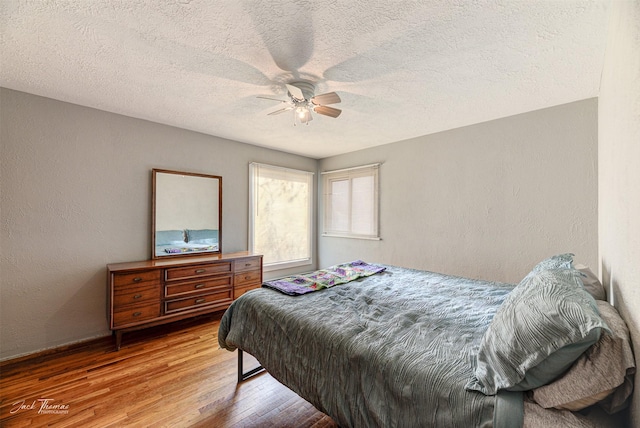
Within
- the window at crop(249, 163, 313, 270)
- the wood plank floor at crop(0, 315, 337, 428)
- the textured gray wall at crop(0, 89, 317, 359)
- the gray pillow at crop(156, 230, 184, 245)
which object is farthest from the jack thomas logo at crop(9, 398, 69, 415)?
the window at crop(249, 163, 313, 270)

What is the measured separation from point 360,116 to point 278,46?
4.62 feet

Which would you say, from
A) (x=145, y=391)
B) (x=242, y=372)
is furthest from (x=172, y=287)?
(x=242, y=372)

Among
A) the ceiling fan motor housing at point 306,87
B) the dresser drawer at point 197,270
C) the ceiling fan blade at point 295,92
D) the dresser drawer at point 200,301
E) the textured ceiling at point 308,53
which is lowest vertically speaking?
the dresser drawer at point 200,301

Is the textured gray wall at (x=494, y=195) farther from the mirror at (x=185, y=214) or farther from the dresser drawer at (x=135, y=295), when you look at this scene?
the dresser drawer at (x=135, y=295)

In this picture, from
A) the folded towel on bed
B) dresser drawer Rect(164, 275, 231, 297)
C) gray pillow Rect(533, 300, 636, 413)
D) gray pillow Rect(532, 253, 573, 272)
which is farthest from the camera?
dresser drawer Rect(164, 275, 231, 297)

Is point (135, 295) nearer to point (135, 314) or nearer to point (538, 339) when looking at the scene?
point (135, 314)

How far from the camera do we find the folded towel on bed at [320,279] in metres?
2.14

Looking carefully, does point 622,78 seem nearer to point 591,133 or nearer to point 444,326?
point 444,326

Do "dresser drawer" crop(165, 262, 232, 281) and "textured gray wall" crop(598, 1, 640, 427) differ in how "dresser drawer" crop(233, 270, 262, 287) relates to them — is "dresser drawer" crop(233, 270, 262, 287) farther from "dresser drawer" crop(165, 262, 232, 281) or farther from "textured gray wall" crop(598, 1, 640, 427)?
"textured gray wall" crop(598, 1, 640, 427)

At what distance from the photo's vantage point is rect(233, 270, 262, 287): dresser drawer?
3.37 metres

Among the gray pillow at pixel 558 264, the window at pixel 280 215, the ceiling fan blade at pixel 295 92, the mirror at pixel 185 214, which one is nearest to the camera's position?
the gray pillow at pixel 558 264

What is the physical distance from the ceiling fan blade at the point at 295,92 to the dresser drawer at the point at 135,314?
255cm

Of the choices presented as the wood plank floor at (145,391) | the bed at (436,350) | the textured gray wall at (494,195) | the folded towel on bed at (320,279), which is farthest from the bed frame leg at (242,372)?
the textured gray wall at (494,195)

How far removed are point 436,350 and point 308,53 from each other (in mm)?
1971
